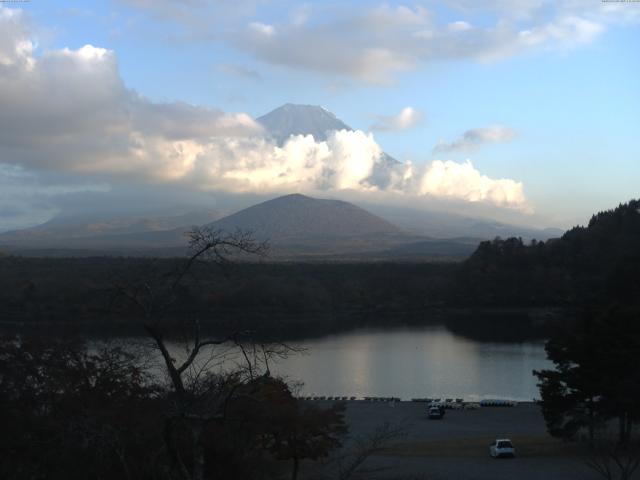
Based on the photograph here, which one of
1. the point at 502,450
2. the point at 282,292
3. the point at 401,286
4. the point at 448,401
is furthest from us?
the point at 401,286

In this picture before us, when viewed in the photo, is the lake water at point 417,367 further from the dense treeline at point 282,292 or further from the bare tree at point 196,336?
the bare tree at point 196,336

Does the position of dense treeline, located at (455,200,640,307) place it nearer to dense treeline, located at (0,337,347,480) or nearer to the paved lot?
the paved lot

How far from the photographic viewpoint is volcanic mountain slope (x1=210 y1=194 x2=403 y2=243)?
10825cm

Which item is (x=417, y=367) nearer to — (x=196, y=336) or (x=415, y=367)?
(x=415, y=367)

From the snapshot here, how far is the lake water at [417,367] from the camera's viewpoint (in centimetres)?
1766

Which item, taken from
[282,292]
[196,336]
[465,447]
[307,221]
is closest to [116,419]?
[196,336]

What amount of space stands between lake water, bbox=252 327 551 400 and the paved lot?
2314 mm

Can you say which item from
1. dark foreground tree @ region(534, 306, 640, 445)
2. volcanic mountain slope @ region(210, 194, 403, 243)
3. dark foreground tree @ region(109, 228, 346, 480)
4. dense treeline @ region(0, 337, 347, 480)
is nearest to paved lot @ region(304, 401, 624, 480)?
dark foreground tree @ region(534, 306, 640, 445)

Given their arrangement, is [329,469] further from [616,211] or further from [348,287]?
[616,211]

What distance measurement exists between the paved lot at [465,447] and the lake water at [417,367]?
2.31 meters

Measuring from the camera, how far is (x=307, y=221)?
116 m

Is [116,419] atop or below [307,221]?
below

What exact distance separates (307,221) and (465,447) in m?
106

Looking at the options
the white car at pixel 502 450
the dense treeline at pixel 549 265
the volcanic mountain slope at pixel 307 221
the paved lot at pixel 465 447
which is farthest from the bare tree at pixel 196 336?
the volcanic mountain slope at pixel 307 221
